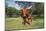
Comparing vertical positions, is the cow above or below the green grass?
above

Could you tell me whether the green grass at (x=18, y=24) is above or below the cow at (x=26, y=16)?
below

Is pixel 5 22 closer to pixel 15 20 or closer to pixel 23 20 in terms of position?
pixel 15 20

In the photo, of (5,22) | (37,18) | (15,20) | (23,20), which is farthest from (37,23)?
(5,22)

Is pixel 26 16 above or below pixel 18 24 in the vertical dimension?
above

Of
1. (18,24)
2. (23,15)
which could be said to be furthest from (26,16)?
(18,24)

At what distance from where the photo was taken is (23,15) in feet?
4.15

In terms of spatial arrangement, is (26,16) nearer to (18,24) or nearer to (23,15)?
(23,15)

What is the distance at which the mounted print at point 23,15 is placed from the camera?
4.03 feet

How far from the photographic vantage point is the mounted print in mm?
1228

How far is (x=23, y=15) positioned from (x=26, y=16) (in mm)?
43

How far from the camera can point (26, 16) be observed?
4.17 ft

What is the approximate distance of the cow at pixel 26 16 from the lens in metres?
1.26

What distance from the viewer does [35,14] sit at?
4.25ft
